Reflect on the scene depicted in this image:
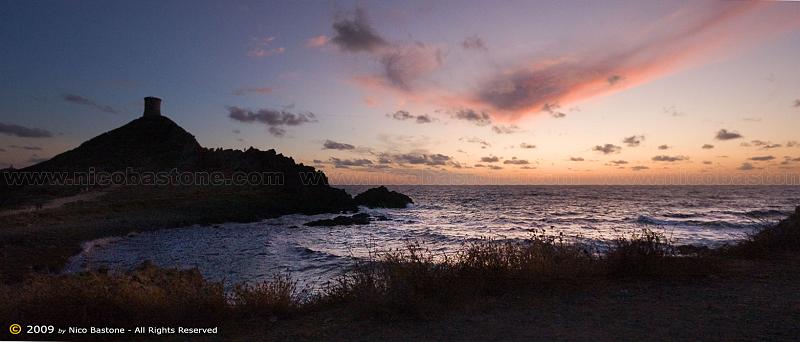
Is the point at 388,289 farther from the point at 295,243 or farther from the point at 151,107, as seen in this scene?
the point at 151,107

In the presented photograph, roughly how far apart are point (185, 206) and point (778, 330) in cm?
4571

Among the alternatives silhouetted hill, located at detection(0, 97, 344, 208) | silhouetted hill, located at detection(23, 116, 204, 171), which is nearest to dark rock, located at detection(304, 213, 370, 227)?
silhouetted hill, located at detection(0, 97, 344, 208)

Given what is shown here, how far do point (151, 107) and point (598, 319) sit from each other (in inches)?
3648

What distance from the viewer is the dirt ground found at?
5.52 m

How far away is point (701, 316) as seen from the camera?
19.8 ft

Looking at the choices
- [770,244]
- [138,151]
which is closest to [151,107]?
[138,151]

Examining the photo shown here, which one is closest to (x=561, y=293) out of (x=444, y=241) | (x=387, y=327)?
(x=387, y=327)

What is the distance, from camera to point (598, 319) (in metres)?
6.07

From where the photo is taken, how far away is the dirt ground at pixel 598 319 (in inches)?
217

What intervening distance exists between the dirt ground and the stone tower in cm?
8826

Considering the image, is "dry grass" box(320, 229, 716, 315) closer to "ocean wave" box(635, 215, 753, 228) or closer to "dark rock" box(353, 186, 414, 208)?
"ocean wave" box(635, 215, 753, 228)

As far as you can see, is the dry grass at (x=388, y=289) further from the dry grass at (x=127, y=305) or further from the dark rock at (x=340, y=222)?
the dark rock at (x=340, y=222)

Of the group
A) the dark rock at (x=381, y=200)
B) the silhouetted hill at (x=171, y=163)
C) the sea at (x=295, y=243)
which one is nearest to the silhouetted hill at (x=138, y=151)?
the silhouetted hill at (x=171, y=163)

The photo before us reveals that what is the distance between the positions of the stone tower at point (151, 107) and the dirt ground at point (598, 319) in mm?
88262
